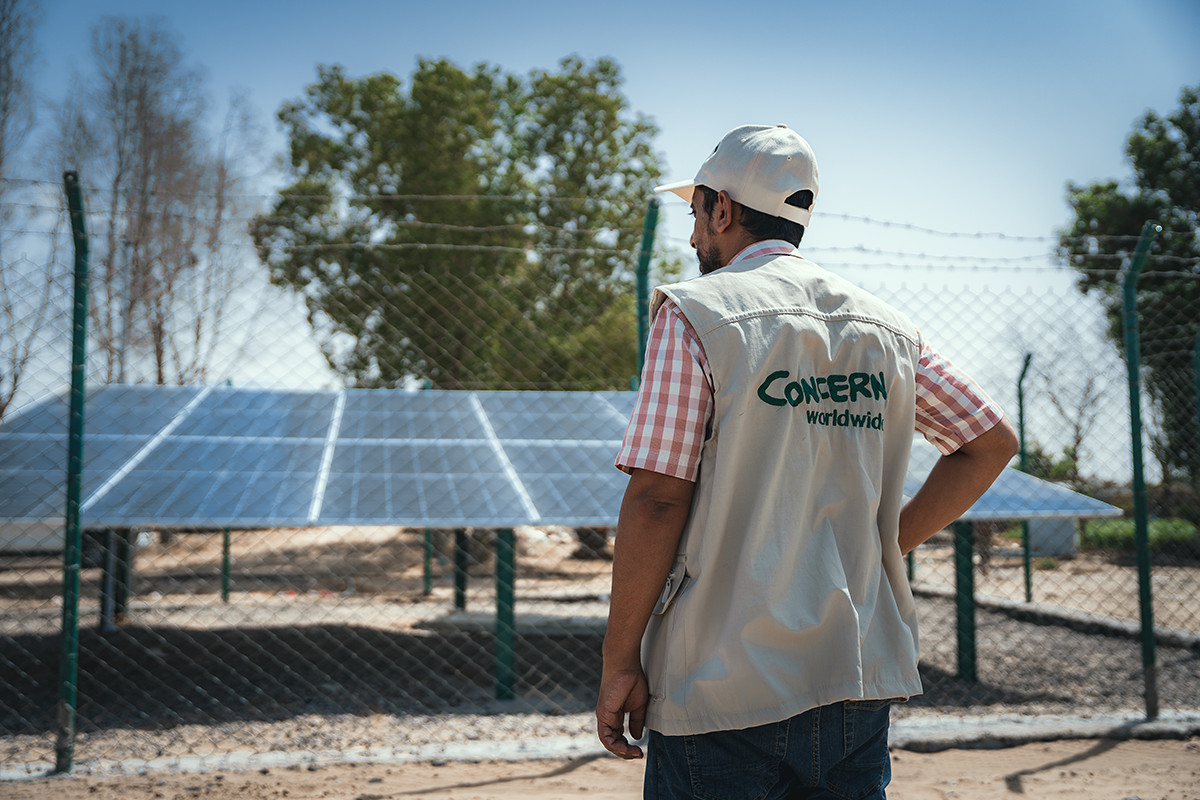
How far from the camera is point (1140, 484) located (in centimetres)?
453

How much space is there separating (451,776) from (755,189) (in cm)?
321

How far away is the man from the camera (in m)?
1.33

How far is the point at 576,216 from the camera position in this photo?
58.2ft

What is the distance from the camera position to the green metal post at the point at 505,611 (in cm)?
509

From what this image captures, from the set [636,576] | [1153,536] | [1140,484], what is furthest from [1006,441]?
[1153,536]

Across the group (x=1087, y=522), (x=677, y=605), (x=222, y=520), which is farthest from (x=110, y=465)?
(x=1087, y=522)

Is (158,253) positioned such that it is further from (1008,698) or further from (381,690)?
(1008,698)

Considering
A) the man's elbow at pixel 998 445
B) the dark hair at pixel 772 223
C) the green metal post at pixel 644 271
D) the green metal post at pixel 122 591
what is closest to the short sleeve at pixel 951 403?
the man's elbow at pixel 998 445

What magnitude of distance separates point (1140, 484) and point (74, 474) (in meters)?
5.43

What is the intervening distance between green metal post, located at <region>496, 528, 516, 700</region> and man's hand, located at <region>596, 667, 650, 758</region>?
367cm

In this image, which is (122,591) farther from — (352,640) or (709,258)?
(709,258)

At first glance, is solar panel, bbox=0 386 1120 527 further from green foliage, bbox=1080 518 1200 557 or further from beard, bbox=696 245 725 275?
green foliage, bbox=1080 518 1200 557

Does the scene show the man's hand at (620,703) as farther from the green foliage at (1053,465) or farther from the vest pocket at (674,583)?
the green foliage at (1053,465)

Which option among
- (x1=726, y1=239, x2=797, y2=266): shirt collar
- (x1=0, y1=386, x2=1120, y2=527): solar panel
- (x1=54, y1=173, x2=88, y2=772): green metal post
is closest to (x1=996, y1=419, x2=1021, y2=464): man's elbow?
(x1=726, y1=239, x2=797, y2=266): shirt collar
